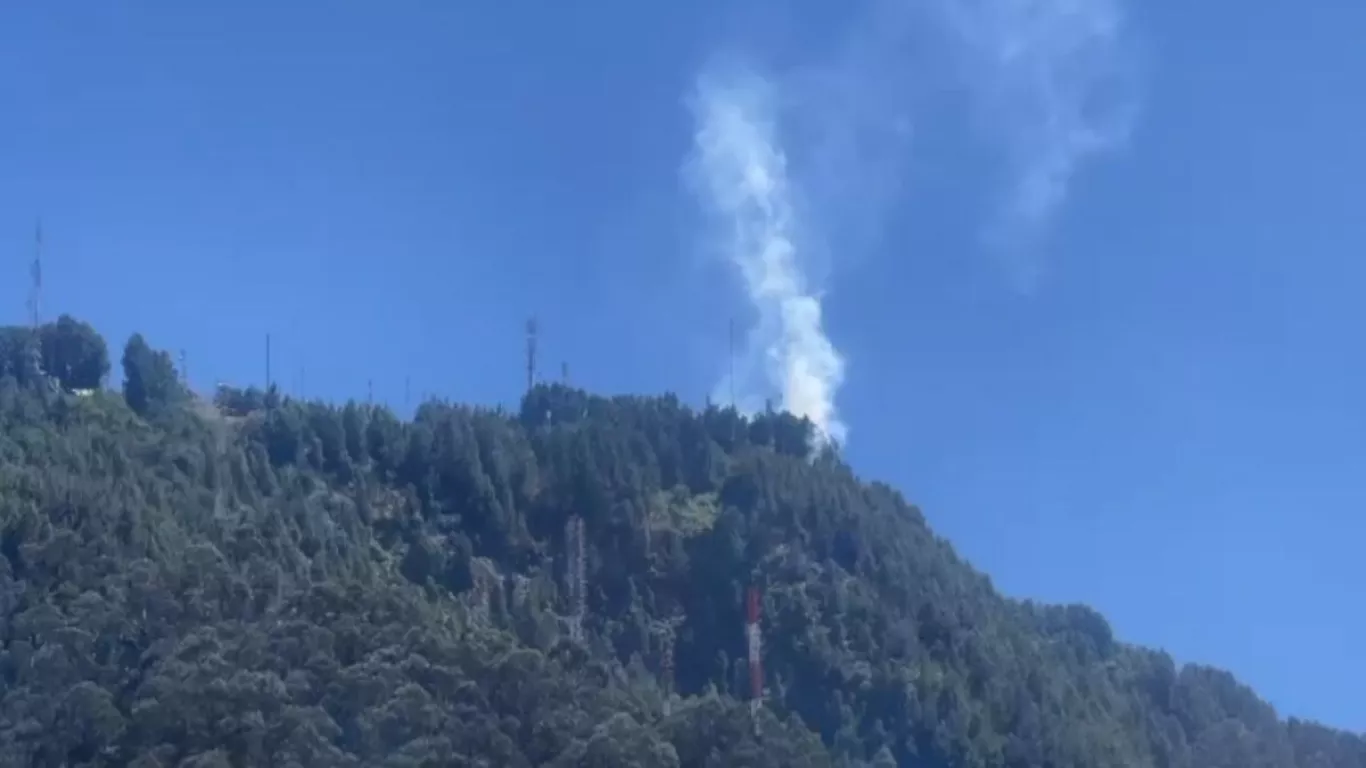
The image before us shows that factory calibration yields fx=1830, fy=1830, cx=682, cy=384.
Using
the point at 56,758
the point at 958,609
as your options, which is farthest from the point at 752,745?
the point at 958,609

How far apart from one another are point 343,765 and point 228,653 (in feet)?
24.4

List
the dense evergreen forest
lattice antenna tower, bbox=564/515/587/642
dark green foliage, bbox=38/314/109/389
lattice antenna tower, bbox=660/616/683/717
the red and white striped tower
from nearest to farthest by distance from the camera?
the dense evergreen forest < the red and white striped tower < lattice antenna tower, bbox=660/616/683/717 < lattice antenna tower, bbox=564/515/587/642 < dark green foliage, bbox=38/314/109/389

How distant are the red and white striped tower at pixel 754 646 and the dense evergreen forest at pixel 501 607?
86cm

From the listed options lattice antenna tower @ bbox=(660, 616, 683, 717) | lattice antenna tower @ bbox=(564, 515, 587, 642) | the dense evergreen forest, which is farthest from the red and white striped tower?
lattice antenna tower @ bbox=(564, 515, 587, 642)

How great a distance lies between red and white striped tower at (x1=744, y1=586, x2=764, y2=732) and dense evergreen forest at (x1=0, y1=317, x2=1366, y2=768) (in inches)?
33.9

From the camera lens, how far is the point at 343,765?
5484 cm

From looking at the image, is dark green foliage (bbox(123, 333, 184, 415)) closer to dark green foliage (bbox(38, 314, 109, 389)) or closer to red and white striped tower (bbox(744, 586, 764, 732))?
dark green foliage (bbox(38, 314, 109, 389))

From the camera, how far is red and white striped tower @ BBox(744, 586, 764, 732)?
87.9 m

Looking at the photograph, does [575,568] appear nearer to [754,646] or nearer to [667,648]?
[667,648]

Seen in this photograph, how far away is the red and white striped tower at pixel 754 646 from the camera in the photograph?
87.9m

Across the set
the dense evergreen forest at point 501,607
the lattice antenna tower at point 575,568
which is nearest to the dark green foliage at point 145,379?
the dense evergreen forest at point 501,607

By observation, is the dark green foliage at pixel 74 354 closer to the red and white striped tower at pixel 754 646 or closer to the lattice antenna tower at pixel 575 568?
the lattice antenna tower at pixel 575 568

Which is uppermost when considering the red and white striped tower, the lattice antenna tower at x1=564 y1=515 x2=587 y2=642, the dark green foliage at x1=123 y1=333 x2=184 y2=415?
the dark green foliage at x1=123 y1=333 x2=184 y2=415

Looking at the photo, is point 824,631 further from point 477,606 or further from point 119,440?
point 119,440
